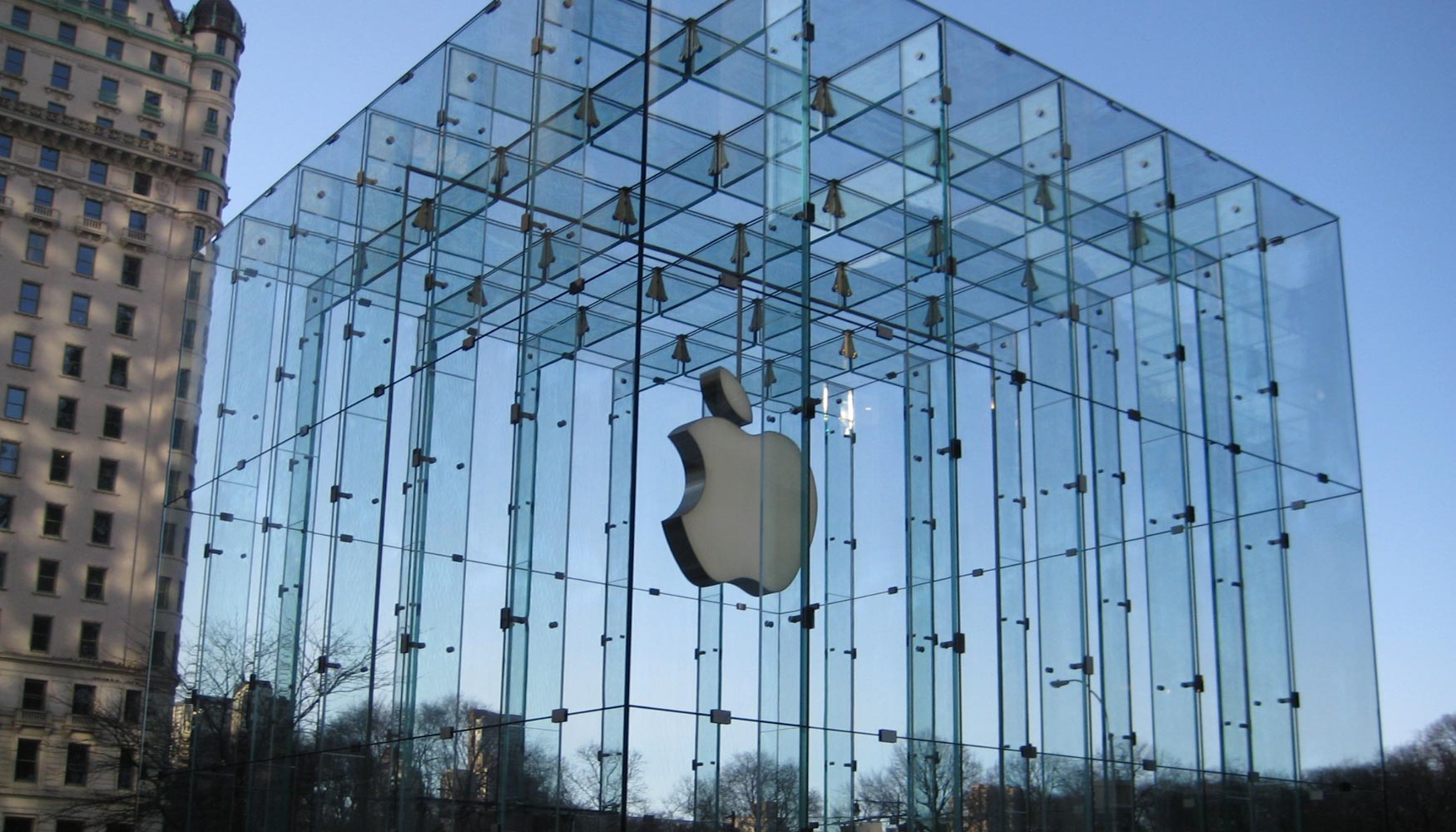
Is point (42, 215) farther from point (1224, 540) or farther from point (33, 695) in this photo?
point (1224, 540)

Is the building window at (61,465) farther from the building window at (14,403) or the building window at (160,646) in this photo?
the building window at (160,646)

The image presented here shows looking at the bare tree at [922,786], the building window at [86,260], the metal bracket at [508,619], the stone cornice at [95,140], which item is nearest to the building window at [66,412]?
the building window at [86,260]

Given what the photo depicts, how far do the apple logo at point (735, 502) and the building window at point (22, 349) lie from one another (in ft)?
163

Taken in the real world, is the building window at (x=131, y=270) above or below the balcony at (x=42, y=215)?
below

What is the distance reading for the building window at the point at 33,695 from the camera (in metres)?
52.7

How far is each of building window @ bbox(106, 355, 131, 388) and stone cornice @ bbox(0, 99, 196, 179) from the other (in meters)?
8.56

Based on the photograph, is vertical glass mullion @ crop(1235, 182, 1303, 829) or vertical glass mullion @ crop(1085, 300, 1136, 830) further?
vertical glass mullion @ crop(1235, 182, 1303, 829)

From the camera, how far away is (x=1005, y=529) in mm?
16750

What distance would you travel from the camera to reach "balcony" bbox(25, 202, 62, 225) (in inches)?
2312

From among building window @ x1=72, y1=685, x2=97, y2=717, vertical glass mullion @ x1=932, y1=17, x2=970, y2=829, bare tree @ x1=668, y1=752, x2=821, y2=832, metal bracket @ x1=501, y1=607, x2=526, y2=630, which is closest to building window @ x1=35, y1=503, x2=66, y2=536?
building window @ x1=72, y1=685, x2=97, y2=717

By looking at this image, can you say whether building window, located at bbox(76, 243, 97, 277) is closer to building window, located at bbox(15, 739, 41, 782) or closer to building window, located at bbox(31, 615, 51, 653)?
building window, located at bbox(31, 615, 51, 653)

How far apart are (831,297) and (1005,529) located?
3201 mm

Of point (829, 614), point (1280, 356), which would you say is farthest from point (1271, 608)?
point (829, 614)

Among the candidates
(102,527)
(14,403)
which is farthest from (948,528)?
(14,403)
